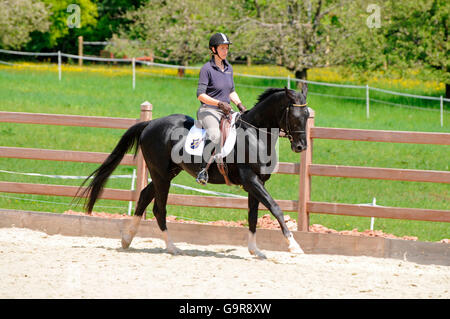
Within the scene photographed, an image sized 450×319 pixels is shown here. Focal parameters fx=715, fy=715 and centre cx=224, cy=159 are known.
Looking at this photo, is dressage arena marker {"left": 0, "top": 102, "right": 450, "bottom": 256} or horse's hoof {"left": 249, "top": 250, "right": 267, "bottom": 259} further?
dressage arena marker {"left": 0, "top": 102, "right": 450, "bottom": 256}

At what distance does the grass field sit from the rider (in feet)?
10.6

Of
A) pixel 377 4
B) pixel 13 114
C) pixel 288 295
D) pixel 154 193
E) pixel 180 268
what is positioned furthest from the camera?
pixel 377 4

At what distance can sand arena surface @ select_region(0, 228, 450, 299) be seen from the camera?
19.0 feet

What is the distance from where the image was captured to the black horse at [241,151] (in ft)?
23.4

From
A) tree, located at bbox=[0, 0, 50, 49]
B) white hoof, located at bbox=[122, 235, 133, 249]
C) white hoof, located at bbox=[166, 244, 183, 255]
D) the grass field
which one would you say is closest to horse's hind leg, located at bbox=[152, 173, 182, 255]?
white hoof, located at bbox=[166, 244, 183, 255]

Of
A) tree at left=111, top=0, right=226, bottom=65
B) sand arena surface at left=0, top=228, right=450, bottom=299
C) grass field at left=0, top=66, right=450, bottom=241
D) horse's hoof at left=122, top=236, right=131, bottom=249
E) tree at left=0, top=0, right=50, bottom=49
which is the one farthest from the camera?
tree at left=0, top=0, right=50, bottom=49

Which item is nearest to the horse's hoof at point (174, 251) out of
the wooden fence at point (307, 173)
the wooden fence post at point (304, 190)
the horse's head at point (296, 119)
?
the wooden fence at point (307, 173)

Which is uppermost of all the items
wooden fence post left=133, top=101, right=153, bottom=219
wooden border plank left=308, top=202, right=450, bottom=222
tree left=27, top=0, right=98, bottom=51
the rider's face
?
tree left=27, top=0, right=98, bottom=51

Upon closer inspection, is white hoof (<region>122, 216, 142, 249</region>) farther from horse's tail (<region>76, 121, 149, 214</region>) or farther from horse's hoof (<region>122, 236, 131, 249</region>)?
horse's tail (<region>76, 121, 149, 214</region>)

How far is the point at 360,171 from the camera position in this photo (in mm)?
8102

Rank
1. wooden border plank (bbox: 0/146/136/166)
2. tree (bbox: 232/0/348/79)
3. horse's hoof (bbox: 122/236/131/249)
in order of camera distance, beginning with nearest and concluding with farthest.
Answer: horse's hoof (bbox: 122/236/131/249)
wooden border plank (bbox: 0/146/136/166)
tree (bbox: 232/0/348/79)
